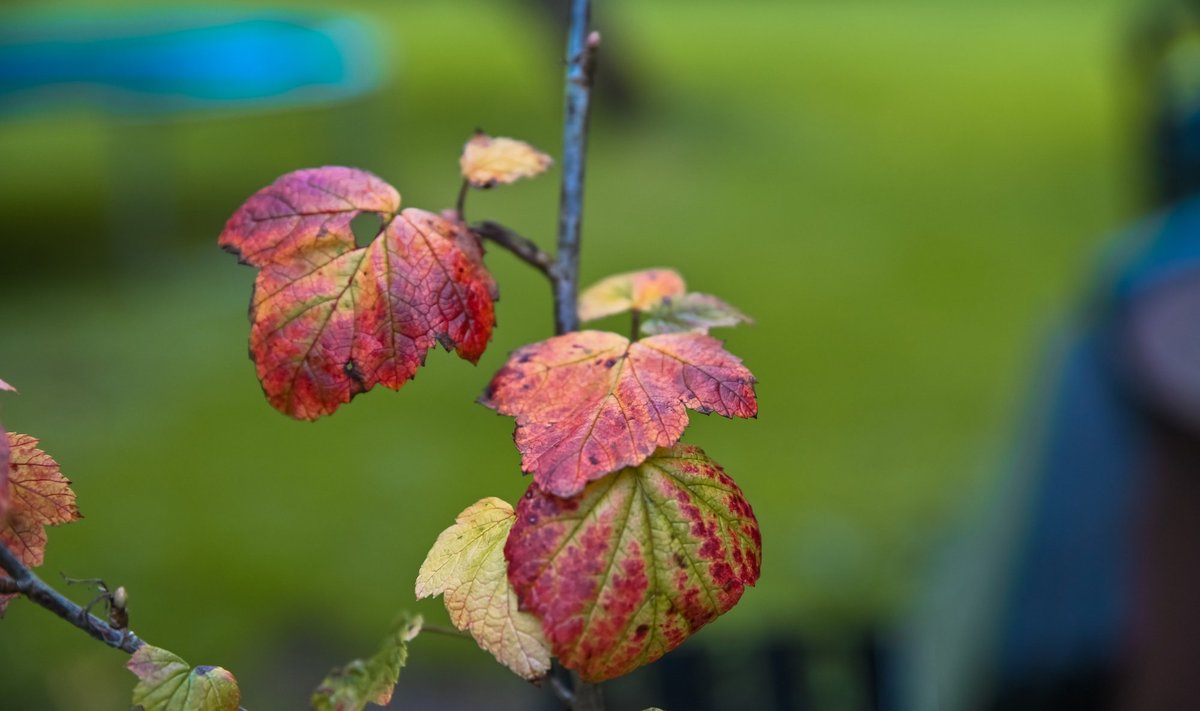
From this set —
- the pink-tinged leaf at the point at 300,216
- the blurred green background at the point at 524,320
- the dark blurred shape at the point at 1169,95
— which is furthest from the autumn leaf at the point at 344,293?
the dark blurred shape at the point at 1169,95

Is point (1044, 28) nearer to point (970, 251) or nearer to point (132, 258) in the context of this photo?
point (970, 251)

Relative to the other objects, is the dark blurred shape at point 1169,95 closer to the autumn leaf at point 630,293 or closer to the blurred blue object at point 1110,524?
the blurred blue object at point 1110,524

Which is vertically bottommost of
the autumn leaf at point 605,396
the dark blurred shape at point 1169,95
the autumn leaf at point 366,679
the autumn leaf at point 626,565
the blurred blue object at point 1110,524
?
the blurred blue object at point 1110,524

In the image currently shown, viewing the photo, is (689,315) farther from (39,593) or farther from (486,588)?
(39,593)

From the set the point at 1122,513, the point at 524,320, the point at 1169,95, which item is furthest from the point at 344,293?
the point at 524,320

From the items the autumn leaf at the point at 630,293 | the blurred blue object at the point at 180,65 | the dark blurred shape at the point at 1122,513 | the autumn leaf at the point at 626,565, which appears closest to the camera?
the autumn leaf at the point at 626,565

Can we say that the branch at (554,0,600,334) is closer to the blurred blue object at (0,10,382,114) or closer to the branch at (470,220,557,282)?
the branch at (470,220,557,282)
